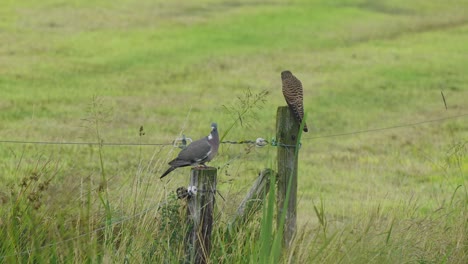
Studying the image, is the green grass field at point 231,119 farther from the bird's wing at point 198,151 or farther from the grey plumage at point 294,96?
the grey plumage at point 294,96

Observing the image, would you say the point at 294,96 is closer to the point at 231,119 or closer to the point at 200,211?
the point at 200,211

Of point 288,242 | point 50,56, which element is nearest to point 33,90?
point 50,56

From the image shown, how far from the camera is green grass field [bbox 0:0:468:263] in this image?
6.11 meters

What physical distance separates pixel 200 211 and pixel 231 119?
1545 cm

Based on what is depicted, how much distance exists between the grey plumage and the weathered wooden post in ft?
4.25

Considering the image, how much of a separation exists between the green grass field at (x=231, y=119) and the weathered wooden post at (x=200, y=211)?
12 cm

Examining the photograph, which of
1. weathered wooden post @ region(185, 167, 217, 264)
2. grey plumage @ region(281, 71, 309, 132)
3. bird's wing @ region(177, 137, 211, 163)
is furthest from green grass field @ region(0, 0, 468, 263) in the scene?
grey plumage @ region(281, 71, 309, 132)

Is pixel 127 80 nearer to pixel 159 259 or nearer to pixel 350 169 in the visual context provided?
pixel 350 169

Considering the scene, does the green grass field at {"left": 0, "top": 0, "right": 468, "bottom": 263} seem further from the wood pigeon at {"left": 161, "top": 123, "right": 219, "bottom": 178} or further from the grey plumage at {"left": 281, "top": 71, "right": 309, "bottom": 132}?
the grey plumage at {"left": 281, "top": 71, "right": 309, "bottom": 132}

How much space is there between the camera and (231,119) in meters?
21.3

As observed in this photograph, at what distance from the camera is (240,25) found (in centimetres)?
3862

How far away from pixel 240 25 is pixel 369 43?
16.9 feet

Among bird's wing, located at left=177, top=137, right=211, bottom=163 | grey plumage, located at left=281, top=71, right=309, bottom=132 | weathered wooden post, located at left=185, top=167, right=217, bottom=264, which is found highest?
grey plumage, located at left=281, top=71, right=309, bottom=132

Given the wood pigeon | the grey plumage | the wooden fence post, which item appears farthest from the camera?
the grey plumage
